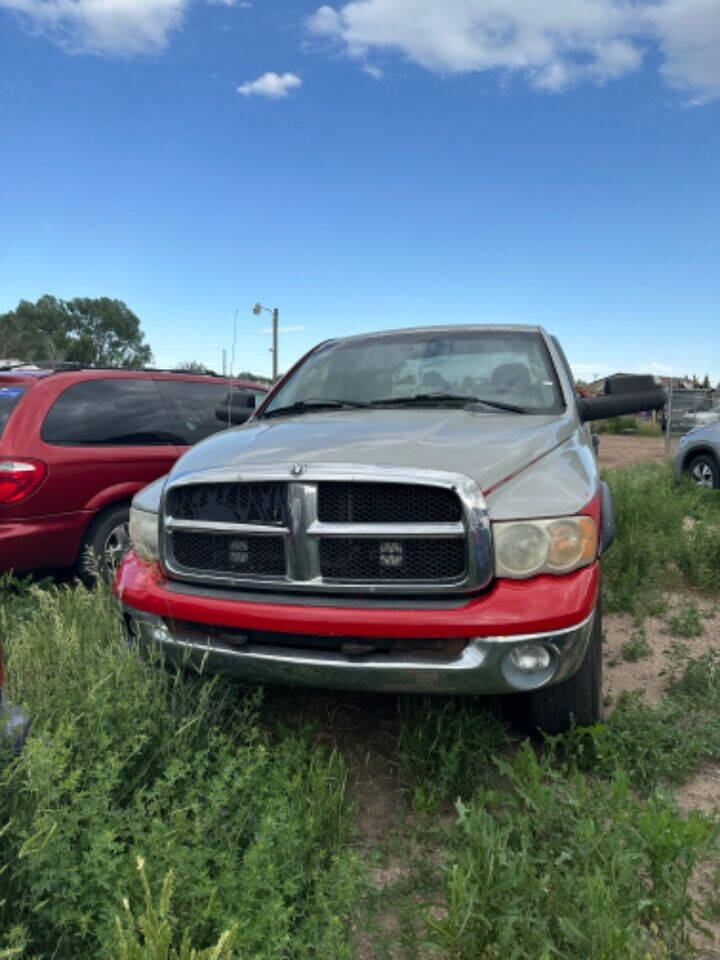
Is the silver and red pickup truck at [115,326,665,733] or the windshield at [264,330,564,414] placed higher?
the windshield at [264,330,564,414]

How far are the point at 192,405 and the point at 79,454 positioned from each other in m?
1.33

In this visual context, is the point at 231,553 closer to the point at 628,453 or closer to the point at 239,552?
the point at 239,552

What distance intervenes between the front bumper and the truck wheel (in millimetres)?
242

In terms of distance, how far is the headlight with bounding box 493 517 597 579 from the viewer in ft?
8.05

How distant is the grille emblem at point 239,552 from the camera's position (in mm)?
2736

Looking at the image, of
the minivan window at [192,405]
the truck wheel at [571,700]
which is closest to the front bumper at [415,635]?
the truck wheel at [571,700]

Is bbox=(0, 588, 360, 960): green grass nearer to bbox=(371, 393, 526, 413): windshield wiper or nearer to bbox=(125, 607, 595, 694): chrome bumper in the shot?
bbox=(125, 607, 595, 694): chrome bumper

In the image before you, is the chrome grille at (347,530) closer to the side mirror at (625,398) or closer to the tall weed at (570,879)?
the tall weed at (570,879)

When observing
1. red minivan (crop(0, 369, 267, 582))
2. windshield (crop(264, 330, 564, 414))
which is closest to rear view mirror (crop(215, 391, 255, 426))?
red minivan (crop(0, 369, 267, 582))

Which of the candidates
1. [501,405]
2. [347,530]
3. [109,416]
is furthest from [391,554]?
[109,416]

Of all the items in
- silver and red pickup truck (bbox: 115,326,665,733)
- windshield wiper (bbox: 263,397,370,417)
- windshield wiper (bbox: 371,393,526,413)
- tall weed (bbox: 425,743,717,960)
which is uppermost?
windshield wiper (bbox: 371,393,526,413)

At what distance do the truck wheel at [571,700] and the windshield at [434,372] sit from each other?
4.00 feet

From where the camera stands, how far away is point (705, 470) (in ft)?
34.3

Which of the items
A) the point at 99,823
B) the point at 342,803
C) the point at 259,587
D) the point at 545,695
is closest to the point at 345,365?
the point at 259,587
